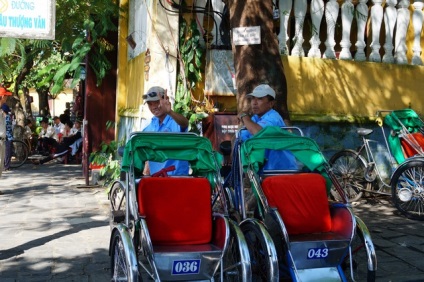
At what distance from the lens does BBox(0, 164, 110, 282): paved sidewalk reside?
18.7 ft

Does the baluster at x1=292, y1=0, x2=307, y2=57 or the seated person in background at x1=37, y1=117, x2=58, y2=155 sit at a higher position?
the baluster at x1=292, y1=0, x2=307, y2=57

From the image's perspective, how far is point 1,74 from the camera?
8.09 m

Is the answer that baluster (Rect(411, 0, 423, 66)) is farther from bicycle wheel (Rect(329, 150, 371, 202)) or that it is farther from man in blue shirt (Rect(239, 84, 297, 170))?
man in blue shirt (Rect(239, 84, 297, 170))

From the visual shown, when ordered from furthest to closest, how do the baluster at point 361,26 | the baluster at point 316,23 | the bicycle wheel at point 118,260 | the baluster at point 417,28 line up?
the baluster at point 417,28 → the baluster at point 361,26 → the baluster at point 316,23 → the bicycle wheel at point 118,260

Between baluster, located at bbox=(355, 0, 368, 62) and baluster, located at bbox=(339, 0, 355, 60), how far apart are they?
0.49 ft

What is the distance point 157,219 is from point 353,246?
5.23 ft

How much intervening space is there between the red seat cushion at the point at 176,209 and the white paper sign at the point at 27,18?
1859 mm

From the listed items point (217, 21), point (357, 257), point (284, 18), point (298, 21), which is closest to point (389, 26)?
point (298, 21)

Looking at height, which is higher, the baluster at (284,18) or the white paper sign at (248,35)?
the baluster at (284,18)

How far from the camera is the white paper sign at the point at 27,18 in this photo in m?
5.39

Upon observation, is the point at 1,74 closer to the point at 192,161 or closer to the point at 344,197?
the point at 192,161

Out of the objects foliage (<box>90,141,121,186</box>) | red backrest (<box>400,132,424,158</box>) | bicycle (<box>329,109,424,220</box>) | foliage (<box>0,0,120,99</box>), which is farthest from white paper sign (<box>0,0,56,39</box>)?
red backrest (<box>400,132,424,158</box>)

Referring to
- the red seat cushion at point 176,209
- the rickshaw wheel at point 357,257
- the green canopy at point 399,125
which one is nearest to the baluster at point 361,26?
the green canopy at point 399,125

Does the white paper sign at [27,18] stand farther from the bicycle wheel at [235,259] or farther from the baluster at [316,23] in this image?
the baluster at [316,23]
